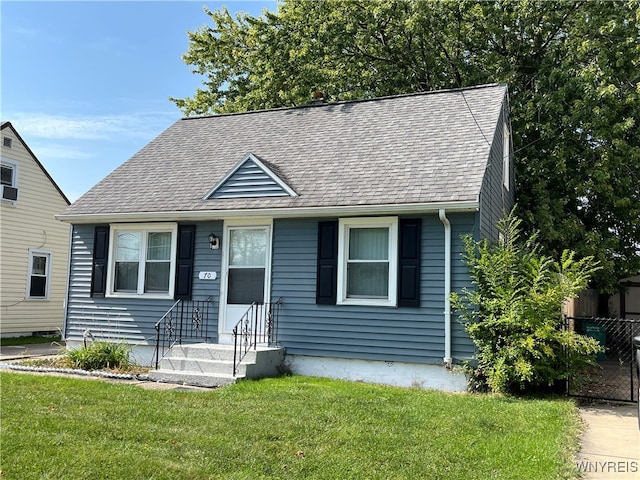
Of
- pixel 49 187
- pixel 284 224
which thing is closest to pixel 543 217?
pixel 284 224

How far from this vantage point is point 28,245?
1673 cm

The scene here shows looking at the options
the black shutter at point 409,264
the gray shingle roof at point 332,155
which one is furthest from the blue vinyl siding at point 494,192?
the black shutter at point 409,264

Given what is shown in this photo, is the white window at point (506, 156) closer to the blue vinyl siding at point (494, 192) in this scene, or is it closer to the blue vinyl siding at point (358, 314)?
the blue vinyl siding at point (494, 192)

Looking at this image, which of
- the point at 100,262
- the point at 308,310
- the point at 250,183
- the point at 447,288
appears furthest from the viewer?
the point at 100,262

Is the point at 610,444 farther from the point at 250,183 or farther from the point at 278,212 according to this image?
the point at 250,183

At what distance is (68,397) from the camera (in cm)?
650

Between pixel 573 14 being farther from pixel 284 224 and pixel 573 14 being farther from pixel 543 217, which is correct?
pixel 284 224

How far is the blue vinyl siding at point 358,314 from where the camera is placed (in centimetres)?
850

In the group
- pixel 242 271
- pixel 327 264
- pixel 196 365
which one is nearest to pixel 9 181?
pixel 242 271

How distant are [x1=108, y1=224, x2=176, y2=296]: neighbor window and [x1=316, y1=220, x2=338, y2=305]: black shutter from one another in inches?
116

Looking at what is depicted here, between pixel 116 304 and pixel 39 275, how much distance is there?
7.76 metres

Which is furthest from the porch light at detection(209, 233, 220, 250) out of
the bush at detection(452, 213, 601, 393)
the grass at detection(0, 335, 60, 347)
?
the grass at detection(0, 335, 60, 347)

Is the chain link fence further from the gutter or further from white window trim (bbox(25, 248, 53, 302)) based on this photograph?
white window trim (bbox(25, 248, 53, 302))

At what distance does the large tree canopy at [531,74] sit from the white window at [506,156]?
133 cm
